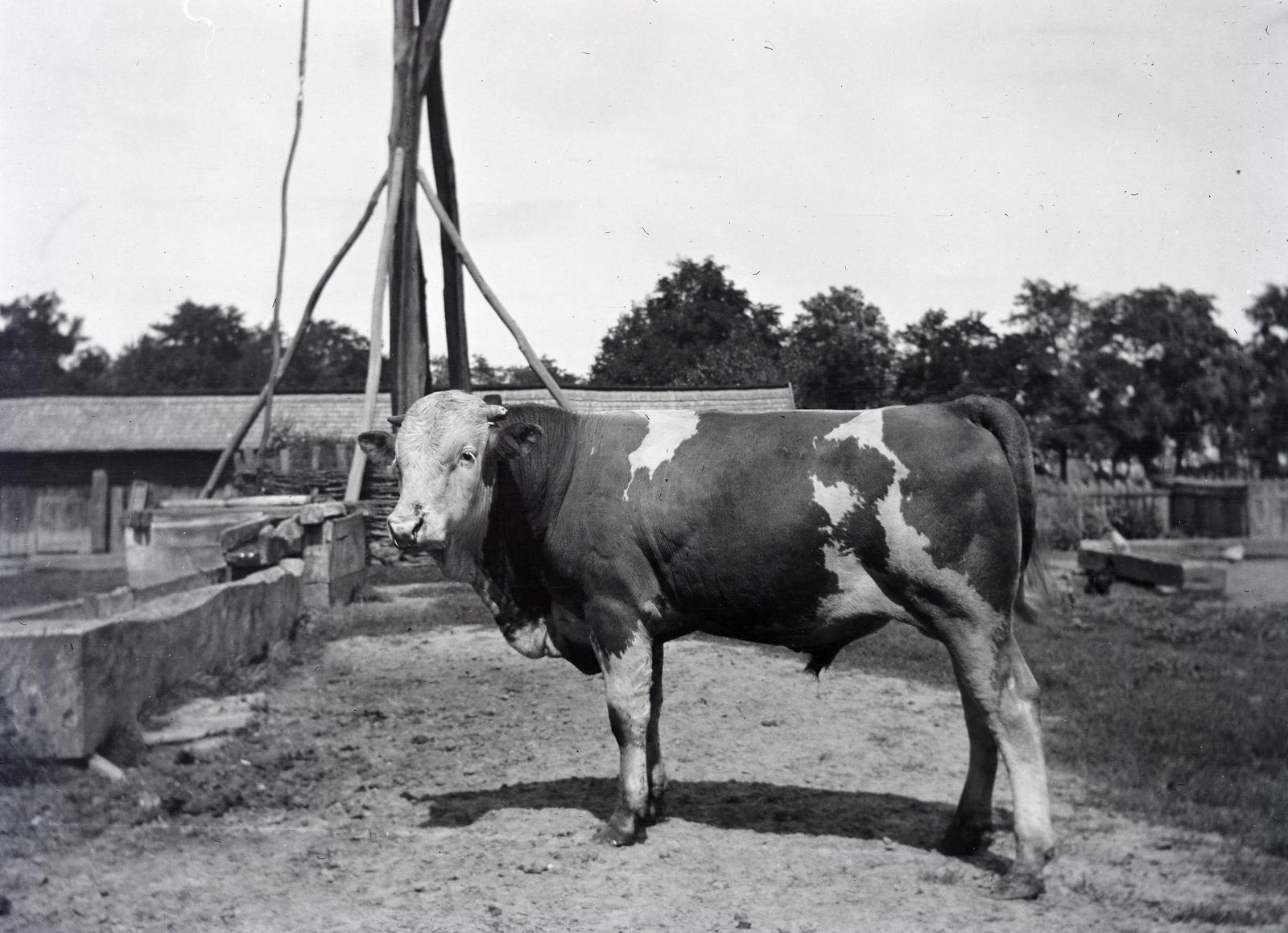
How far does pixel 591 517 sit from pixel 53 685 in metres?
3.18

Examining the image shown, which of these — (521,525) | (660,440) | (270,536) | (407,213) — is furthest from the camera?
(407,213)

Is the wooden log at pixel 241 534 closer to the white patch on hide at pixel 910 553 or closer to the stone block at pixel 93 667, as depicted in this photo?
the stone block at pixel 93 667

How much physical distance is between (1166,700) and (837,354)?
9.70 m

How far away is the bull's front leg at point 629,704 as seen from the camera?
16.1 ft

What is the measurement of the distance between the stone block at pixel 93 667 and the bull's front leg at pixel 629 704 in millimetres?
3000

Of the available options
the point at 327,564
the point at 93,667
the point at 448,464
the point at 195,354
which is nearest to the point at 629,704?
the point at 448,464

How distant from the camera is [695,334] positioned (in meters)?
13.6

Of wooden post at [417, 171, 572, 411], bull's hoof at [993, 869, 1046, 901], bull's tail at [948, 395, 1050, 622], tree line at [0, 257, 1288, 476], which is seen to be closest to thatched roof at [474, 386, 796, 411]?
tree line at [0, 257, 1288, 476]

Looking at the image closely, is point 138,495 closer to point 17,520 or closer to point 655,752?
point 17,520

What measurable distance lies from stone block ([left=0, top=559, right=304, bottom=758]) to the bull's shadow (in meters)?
1.97

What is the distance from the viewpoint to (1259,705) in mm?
7465

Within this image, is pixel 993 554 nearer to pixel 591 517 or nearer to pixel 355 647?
pixel 591 517

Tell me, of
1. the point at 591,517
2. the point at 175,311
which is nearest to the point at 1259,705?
the point at 591,517

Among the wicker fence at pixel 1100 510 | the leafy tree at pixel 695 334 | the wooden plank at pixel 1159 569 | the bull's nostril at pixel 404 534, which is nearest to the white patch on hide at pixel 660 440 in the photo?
the bull's nostril at pixel 404 534
